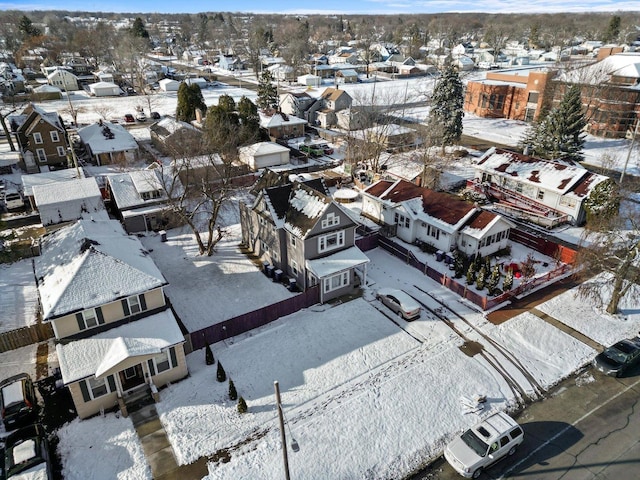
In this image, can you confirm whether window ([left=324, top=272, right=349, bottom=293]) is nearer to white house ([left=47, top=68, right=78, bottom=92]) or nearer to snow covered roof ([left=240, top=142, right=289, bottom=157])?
snow covered roof ([left=240, top=142, right=289, bottom=157])

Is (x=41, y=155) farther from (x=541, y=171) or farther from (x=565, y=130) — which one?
(x=565, y=130)

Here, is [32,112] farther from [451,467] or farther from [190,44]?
[190,44]

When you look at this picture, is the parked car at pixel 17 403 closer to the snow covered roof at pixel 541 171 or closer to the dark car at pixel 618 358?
the dark car at pixel 618 358

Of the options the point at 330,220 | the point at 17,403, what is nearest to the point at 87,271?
the point at 17,403

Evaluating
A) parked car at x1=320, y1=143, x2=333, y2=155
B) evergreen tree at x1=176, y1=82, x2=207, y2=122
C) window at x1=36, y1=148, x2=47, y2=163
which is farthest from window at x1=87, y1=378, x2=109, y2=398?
evergreen tree at x1=176, y1=82, x2=207, y2=122

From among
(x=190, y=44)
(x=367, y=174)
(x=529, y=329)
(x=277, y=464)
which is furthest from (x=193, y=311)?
(x=190, y=44)

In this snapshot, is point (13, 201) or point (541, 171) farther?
point (541, 171)

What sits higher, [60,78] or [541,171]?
[60,78]
